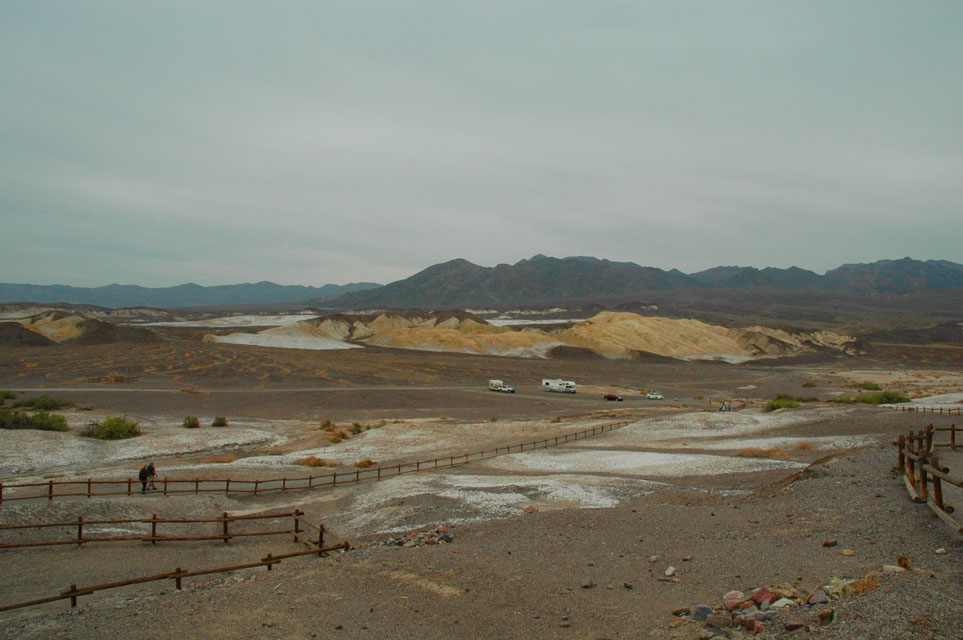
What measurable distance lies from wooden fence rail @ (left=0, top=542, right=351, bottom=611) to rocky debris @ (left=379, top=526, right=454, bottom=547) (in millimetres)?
1147

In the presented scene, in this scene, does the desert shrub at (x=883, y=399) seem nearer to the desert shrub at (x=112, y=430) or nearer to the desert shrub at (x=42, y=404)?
the desert shrub at (x=112, y=430)

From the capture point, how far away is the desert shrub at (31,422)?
3659cm

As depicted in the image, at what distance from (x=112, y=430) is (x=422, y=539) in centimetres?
3047

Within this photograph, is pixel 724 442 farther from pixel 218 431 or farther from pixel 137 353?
pixel 137 353

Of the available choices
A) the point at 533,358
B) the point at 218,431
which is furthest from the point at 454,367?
the point at 218,431

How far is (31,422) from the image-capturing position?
122 ft

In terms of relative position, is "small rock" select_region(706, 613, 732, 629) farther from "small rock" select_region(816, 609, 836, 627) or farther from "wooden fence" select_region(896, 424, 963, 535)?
"wooden fence" select_region(896, 424, 963, 535)

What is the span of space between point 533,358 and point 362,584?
102 metres

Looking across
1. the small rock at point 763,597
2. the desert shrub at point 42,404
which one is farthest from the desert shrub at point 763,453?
the desert shrub at point 42,404

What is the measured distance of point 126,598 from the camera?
38.2 ft

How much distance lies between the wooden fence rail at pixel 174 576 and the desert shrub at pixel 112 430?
2747 cm

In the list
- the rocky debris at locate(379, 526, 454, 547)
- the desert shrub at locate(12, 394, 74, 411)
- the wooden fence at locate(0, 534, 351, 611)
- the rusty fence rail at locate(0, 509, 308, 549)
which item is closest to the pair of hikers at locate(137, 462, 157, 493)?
the rusty fence rail at locate(0, 509, 308, 549)

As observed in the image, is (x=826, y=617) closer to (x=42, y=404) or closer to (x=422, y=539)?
(x=422, y=539)

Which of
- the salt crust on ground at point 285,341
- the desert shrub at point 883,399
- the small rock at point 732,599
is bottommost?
the salt crust on ground at point 285,341
